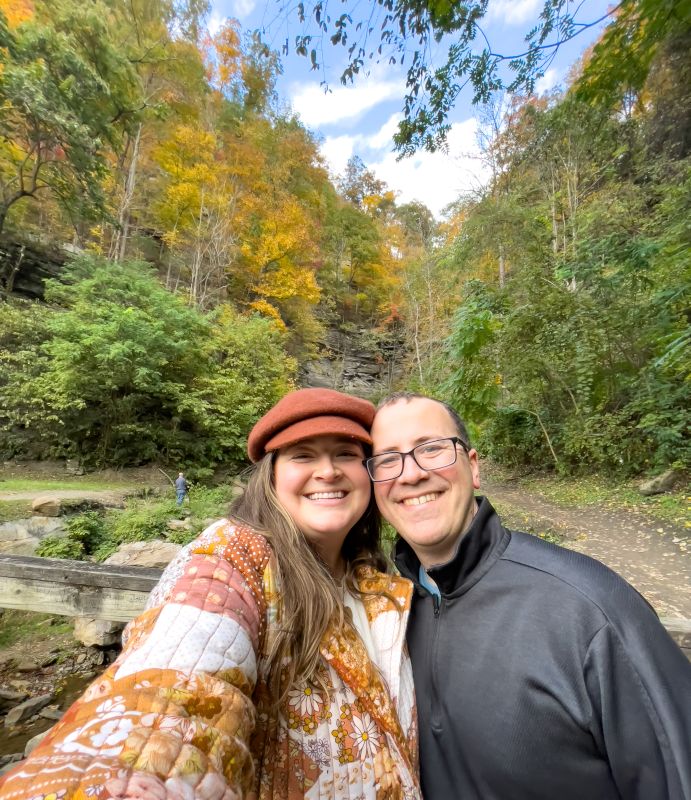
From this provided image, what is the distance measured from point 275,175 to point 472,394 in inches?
682

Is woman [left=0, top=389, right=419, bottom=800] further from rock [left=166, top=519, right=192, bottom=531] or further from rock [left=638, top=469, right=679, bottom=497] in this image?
rock [left=638, top=469, right=679, bottom=497]

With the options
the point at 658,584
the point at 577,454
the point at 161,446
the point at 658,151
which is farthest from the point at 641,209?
the point at 161,446

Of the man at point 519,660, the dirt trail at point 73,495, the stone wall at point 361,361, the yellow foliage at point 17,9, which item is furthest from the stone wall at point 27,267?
the man at point 519,660

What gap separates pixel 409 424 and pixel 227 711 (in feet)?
3.09

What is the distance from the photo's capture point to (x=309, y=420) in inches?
51.6

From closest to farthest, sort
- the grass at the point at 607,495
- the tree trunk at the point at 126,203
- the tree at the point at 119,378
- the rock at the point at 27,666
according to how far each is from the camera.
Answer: the rock at the point at 27,666, the grass at the point at 607,495, the tree at the point at 119,378, the tree trunk at the point at 126,203

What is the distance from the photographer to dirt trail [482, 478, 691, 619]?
15.7ft

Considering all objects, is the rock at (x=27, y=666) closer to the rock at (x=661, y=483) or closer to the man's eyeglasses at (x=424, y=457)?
the man's eyeglasses at (x=424, y=457)

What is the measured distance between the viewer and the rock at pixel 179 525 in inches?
278

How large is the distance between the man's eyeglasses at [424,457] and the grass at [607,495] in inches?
300

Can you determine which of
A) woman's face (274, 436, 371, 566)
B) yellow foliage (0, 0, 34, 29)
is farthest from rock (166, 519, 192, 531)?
yellow foliage (0, 0, 34, 29)

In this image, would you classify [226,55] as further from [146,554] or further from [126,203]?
[146,554]

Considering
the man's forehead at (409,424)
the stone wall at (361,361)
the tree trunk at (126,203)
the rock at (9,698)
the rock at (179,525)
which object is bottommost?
the rock at (9,698)

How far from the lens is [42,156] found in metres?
12.2
